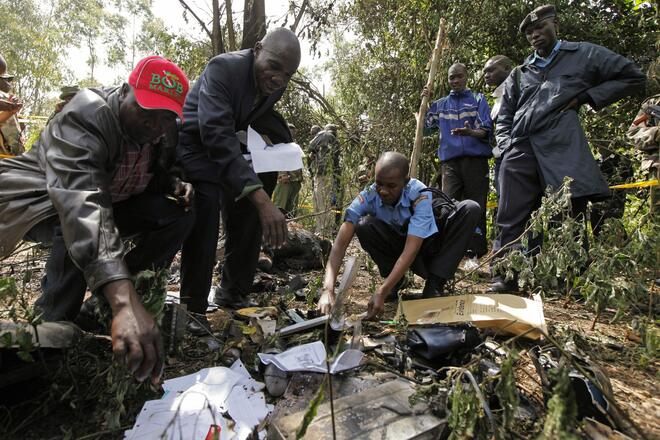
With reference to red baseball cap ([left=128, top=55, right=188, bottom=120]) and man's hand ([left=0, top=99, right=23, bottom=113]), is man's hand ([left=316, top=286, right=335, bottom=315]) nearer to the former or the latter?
red baseball cap ([left=128, top=55, right=188, bottom=120])

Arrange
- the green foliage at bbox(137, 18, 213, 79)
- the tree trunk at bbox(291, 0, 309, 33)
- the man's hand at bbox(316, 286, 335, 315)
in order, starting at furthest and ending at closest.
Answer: the green foliage at bbox(137, 18, 213, 79)
the tree trunk at bbox(291, 0, 309, 33)
the man's hand at bbox(316, 286, 335, 315)

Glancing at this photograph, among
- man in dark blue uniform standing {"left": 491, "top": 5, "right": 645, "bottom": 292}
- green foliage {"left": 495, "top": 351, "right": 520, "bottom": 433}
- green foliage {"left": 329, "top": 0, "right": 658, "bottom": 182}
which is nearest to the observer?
green foliage {"left": 495, "top": 351, "right": 520, "bottom": 433}

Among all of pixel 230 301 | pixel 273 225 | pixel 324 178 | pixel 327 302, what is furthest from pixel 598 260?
pixel 324 178

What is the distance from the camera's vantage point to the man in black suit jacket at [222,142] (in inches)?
80.3

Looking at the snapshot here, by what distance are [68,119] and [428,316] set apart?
186 centimetres

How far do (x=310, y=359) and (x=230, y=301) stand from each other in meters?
1.10

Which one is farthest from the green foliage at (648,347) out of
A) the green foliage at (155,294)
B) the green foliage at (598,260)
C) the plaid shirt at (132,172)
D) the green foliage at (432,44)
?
the green foliage at (432,44)

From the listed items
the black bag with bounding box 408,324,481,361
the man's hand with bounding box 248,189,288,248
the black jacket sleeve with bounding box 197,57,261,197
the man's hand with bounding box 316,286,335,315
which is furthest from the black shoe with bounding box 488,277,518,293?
the black jacket sleeve with bounding box 197,57,261,197

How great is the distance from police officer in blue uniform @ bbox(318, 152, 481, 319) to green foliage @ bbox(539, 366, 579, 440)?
1448 mm

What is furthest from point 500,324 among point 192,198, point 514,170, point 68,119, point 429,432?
point 68,119

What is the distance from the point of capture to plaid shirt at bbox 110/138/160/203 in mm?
1964

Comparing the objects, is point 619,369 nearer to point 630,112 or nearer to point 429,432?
point 429,432

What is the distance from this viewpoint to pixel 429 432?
1244 mm

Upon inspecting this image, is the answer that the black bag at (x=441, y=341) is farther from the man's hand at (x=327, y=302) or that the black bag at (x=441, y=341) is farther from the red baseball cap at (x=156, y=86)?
the red baseball cap at (x=156, y=86)
